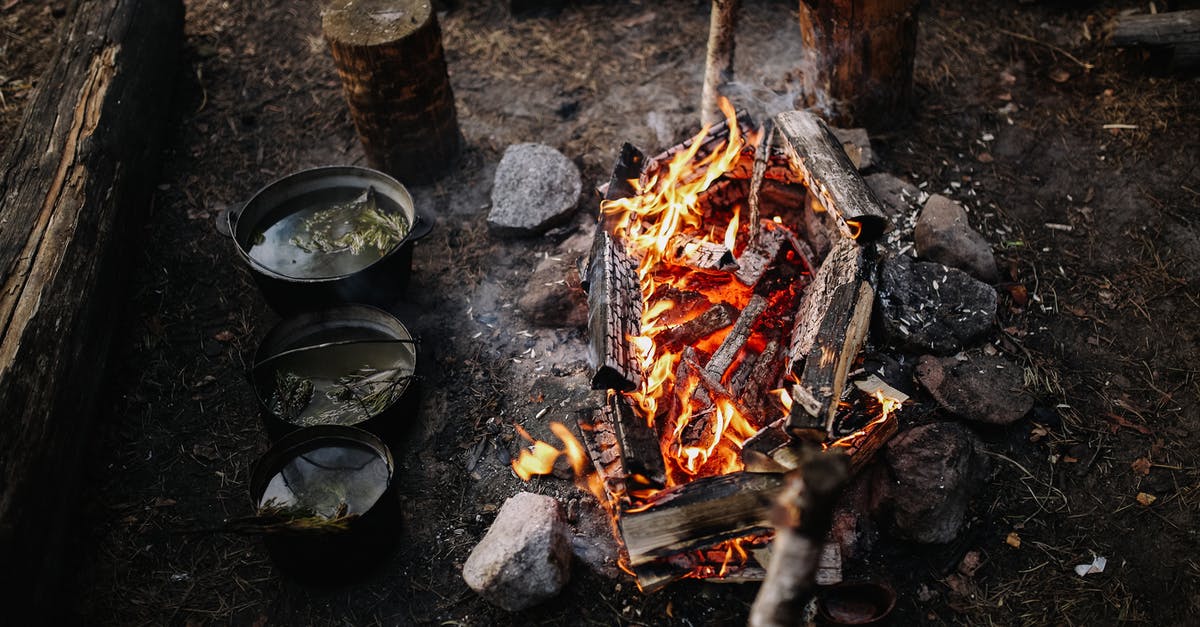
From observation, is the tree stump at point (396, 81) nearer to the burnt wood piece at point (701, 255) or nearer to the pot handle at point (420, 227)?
the pot handle at point (420, 227)

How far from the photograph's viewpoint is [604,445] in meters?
3.85

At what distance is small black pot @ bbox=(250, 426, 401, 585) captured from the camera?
3.41 meters

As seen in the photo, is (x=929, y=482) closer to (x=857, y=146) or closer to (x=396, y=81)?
(x=857, y=146)

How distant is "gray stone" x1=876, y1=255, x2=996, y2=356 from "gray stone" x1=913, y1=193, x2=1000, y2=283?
0.18 m

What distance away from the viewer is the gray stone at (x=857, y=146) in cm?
477

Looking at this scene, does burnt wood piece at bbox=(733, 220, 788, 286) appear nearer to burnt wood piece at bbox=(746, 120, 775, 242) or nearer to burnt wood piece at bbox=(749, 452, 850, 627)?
burnt wood piece at bbox=(746, 120, 775, 242)

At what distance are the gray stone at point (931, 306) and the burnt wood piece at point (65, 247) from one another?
4.46 meters

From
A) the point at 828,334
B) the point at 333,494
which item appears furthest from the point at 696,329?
the point at 333,494

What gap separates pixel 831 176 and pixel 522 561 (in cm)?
262

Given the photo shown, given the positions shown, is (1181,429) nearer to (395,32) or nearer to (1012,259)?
(1012,259)

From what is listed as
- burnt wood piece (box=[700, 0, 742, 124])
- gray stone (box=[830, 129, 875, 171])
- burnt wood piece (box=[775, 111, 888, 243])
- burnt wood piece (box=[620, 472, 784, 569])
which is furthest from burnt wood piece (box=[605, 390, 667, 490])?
burnt wood piece (box=[700, 0, 742, 124])

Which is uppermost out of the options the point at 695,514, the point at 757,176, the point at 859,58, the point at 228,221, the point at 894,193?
the point at 859,58

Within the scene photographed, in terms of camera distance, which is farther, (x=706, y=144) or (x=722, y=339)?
(x=706, y=144)

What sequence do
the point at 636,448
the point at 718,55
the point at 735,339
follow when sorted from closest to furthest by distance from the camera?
1. the point at 636,448
2. the point at 735,339
3. the point at 718,55
